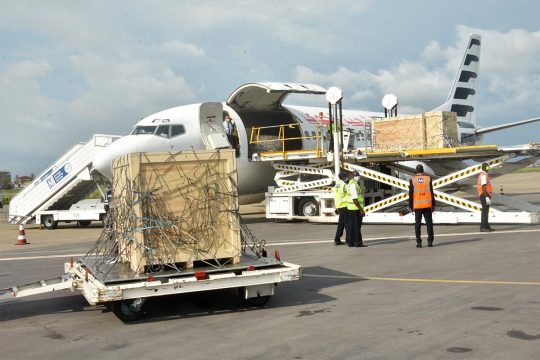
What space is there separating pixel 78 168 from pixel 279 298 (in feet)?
60.1

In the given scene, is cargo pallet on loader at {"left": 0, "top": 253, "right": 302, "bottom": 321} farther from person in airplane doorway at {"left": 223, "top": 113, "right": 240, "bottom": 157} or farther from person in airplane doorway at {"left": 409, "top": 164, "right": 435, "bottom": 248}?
person in airplane doorway at {"left": 223, "top": 113, "right": 240, "bottom": 157}

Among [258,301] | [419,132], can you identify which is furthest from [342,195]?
[419,132]

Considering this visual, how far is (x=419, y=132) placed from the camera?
1997cm

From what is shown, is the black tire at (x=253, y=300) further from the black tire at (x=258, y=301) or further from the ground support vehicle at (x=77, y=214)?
the ground support vehicle at (x=77, y=214)

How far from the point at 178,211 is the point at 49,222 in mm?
19026

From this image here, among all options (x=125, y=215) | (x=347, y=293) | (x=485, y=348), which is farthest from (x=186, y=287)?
(x=485, y=348)

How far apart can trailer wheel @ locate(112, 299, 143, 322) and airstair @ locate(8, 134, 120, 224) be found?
58.7 ft

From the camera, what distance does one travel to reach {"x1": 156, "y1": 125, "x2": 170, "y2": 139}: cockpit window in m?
20.4

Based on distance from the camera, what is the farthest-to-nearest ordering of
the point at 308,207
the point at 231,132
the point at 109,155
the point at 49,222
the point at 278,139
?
the point at 49,222 < the point at 278,139 < the point at 231,132 < the point at 308,207 < the point at 109,155

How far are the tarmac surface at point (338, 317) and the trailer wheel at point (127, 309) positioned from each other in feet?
0.36

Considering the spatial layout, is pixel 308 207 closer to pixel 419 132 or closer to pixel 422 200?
pixel 419 132

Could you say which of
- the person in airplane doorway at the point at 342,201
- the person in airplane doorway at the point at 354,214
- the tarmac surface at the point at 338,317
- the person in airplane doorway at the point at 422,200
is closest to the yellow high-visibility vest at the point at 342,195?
the person in airplane doorway at the point at 342,201

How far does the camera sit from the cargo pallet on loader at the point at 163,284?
289 inches

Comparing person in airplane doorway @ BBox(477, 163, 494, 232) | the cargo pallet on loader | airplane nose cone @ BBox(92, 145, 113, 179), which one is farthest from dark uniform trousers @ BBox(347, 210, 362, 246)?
airplane nose cone @ BBox(92, 145, 113, 179)
